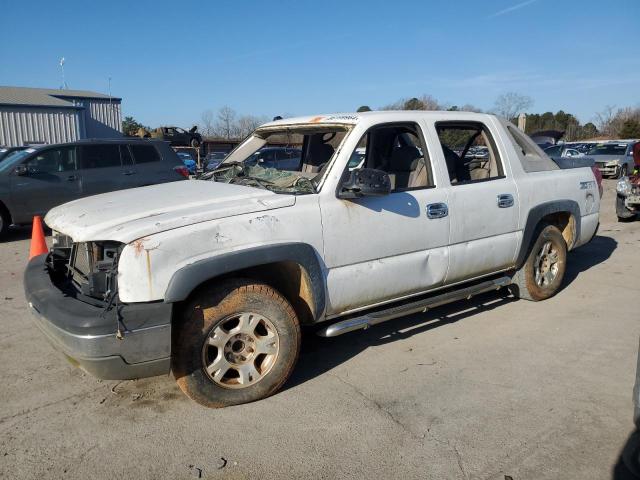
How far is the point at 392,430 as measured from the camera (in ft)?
10.3

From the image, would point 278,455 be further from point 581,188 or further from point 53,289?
point 581,188

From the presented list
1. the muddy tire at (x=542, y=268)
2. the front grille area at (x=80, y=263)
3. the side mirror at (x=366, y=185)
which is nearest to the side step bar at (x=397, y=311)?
the muddy tire at (x=542, y=268)

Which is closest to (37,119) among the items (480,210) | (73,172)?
(73,172)

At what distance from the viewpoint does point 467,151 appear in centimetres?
580

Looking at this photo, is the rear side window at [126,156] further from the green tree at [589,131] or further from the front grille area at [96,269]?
the green tree at [589,131]

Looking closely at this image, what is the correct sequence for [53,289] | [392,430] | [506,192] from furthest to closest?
1. [506,192]
2. [53,289]
3. [392,430]

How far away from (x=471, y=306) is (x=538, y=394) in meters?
1.87

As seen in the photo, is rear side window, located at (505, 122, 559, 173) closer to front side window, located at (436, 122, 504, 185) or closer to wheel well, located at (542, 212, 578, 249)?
front side window, located at (436, 122, 504, 185)

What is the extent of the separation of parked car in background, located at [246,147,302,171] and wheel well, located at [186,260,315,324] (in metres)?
1.40

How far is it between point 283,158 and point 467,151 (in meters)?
2.08

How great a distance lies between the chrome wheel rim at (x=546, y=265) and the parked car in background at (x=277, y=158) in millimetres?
2602

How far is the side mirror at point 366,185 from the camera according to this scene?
3545mm

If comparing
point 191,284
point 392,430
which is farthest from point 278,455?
point 191,284

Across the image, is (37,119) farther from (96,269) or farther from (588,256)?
(96,269)
